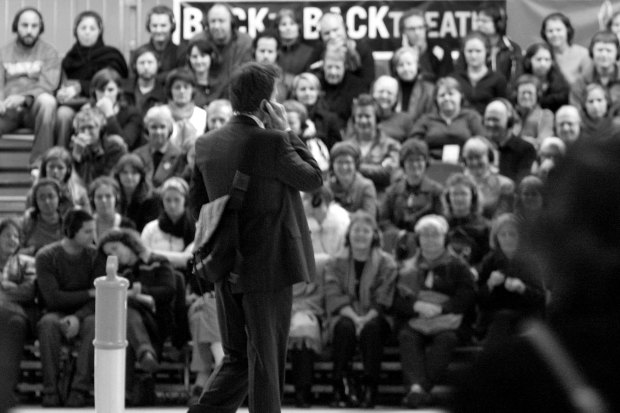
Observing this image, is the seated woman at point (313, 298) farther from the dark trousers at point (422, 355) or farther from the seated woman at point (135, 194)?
the seated woman at point (135, 194)

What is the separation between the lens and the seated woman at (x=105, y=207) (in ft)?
36.3

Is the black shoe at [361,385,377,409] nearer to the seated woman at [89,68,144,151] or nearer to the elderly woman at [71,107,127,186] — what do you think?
the elderly woman at [71,107,127,186]

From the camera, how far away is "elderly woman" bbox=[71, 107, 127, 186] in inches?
477

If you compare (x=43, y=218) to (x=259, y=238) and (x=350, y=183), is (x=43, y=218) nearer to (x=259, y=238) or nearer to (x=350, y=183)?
(x=350, y=183)

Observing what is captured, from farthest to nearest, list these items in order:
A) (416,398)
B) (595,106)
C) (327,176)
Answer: (595,106), (327,176), (416,398)

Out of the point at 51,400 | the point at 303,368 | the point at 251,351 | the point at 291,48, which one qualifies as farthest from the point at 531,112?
the point at 251,351

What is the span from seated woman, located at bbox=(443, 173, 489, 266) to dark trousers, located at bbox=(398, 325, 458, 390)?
0.77 metres

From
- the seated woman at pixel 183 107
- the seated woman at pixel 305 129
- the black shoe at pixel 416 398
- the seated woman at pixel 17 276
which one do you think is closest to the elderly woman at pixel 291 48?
the seated woman at pixel 183 107

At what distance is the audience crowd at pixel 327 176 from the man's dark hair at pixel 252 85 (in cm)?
105

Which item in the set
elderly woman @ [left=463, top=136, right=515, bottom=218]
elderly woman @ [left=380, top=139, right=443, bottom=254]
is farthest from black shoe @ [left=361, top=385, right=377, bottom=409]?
elderly woman @ [left=463, top=136, right=515, bottom=218]

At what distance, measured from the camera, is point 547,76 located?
1313cm

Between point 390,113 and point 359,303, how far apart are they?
2.84 meters

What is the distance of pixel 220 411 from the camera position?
22.6ft

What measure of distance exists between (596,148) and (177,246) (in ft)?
28.9
